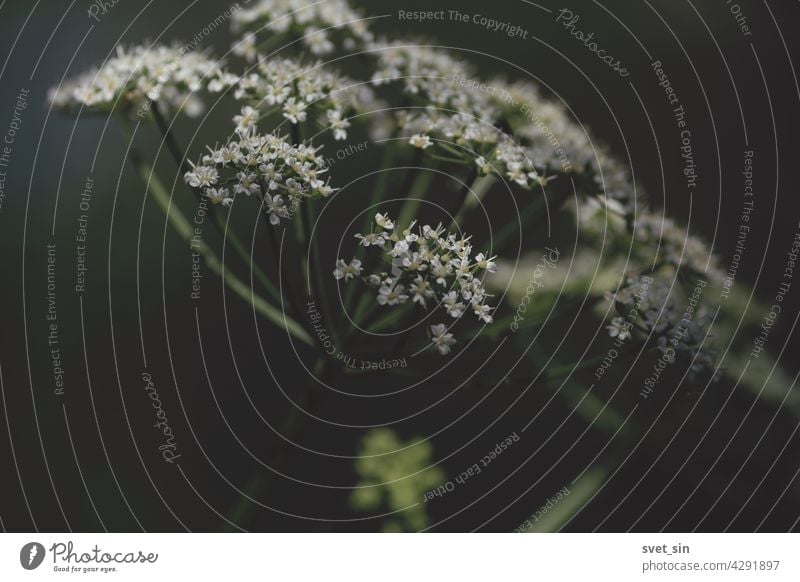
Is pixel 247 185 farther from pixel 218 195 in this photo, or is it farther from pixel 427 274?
pixel 427 274

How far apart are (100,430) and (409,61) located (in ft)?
3.37

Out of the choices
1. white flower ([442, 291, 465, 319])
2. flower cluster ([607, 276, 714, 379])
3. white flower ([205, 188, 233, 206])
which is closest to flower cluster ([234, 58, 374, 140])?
white flower ([205, 188, 233, 206])

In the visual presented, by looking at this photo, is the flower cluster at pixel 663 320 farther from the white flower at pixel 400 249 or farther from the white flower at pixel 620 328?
the white flower at pixel 400 249

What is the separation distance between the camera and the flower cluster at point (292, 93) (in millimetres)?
1064

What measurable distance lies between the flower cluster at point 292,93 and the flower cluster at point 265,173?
6cm

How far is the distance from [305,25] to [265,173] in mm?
319

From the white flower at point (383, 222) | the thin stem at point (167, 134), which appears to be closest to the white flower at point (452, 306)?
the white flower at point (383, 222)

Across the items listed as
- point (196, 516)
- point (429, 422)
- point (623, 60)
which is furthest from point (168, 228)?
point (623, 60)

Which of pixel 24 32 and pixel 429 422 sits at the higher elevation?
pixel 24 32

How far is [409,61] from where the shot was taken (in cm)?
120

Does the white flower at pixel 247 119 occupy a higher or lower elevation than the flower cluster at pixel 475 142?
higher

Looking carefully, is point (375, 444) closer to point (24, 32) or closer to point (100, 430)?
point (100, 430)

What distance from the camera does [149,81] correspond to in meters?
1.08
